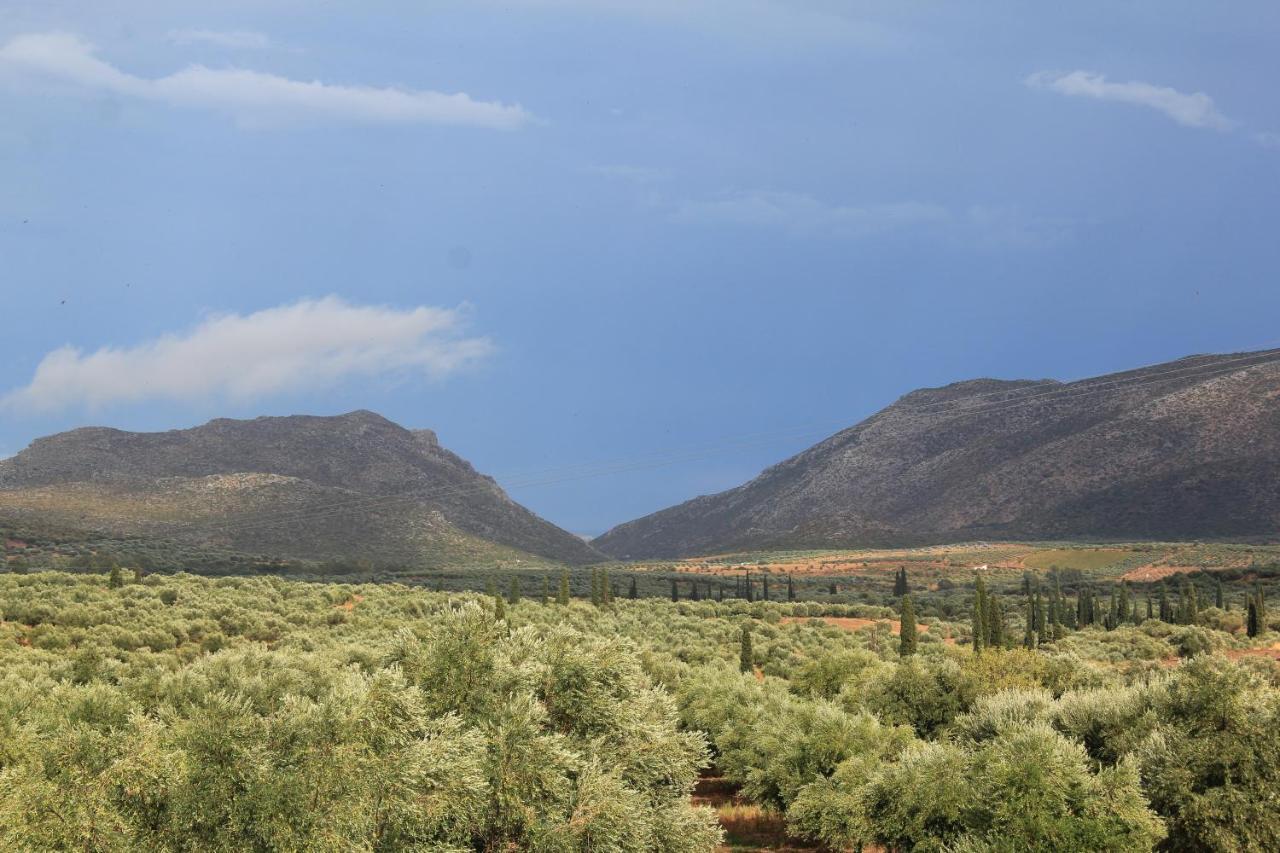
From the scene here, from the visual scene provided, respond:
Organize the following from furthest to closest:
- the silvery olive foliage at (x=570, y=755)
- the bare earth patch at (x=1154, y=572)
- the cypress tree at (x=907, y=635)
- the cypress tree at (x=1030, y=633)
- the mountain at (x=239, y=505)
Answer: the mountain at (x=239, y=505) < the bare earth patch at (x=1154, y=572) < the cypress tree at (x=1030, y=633) < the cypress tree at (x=907, y=635) < the silvery olive foliage at (x=570, y=755)

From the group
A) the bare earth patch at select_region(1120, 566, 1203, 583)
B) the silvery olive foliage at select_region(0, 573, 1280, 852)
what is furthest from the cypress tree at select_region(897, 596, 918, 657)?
the bare earth patch at select_region(1120, 566, 1203, 583)

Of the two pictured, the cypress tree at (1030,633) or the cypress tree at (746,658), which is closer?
the cypress tree at (746,658)

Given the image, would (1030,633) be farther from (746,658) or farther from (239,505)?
(239,505)

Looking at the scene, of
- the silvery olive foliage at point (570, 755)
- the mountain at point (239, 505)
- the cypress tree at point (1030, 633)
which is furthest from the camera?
the mountain at point (239, 505)

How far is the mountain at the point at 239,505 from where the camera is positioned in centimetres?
14962

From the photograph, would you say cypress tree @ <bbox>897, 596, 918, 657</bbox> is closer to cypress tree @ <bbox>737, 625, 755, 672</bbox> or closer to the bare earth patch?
cypress tree @ <bbox>737, 625, 755, 672</bbox>

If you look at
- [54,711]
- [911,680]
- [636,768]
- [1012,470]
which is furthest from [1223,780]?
[1012,470]

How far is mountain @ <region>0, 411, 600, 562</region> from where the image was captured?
150 m

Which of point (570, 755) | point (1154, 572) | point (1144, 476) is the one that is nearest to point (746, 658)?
point (570, 755)

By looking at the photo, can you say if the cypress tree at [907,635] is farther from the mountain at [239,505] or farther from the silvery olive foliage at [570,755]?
the mountain at [239,505]

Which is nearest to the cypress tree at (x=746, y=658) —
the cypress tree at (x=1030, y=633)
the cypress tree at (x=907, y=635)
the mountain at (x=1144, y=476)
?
the cypress tree at (x=907, y=635)

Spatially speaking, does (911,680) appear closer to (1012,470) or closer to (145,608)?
(145,608)

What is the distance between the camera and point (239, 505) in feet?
541

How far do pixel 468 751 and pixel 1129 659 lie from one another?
54.3m
